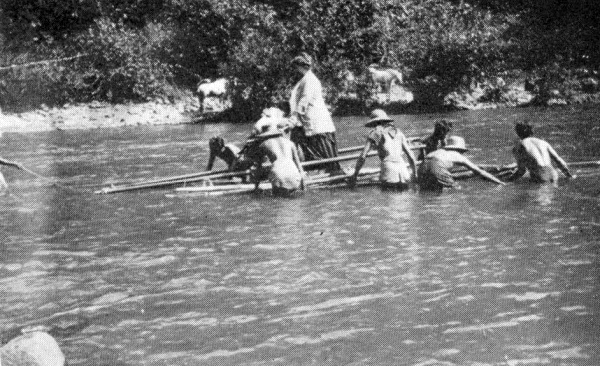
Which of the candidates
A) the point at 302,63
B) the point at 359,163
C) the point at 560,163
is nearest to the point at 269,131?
the point at 359,163

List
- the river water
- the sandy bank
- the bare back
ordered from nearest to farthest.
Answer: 1. the river water
2. the bare back
3. the sandy bank

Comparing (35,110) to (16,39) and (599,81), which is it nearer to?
(16,39)

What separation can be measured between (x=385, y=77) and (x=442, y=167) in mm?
20226

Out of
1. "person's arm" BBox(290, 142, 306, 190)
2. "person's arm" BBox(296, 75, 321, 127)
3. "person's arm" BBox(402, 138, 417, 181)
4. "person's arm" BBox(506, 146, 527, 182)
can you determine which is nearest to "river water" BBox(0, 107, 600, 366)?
"person's arm" BBox(506, 146, 527, 182)

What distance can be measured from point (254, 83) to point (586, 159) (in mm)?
18211

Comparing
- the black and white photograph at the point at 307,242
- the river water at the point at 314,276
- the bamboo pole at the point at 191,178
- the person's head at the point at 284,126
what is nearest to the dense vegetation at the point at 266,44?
the black and white photograph at the point at 307,242

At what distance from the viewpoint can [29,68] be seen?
1357 inches

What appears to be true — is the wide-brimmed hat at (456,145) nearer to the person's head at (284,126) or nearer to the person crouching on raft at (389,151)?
the person crouching on raft at (389,151)

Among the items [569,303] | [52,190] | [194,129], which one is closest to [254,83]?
[194,129]

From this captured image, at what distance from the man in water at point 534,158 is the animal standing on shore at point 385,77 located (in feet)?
64.7

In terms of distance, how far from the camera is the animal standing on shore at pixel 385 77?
3145cm

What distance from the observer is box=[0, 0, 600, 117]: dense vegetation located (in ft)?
102

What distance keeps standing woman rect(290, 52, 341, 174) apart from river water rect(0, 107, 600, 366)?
1259mm

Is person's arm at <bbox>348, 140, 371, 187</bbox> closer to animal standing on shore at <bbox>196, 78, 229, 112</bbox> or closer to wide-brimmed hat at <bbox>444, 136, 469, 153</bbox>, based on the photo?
wide-brimmed hat at <bbox>444, 136, 469, 153</bbox>
